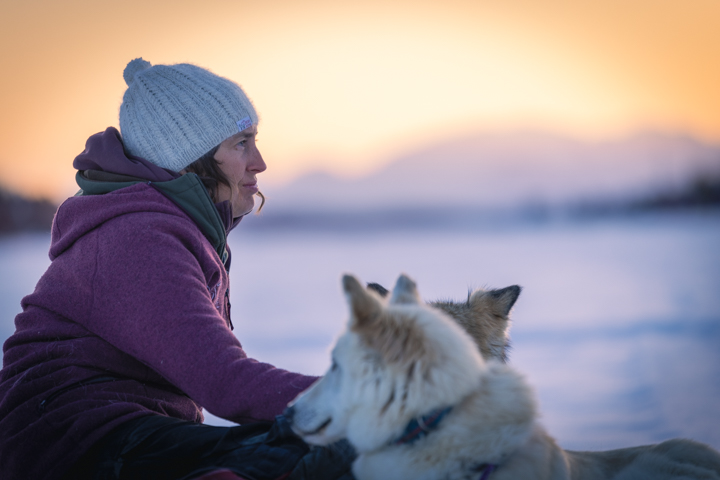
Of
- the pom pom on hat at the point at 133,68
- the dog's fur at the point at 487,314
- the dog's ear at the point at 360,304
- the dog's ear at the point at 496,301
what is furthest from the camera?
the pom pom on hat at the point at 133,68

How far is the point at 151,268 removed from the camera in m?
2.00

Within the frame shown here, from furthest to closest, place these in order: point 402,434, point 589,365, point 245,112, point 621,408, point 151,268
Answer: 1. point 589,365
2. point 621,408
3. point 245,112
4. point 151,268
5. point 402,434

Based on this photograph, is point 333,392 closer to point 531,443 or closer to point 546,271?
point 531,443

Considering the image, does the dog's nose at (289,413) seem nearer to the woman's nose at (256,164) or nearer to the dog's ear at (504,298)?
the dog's ear at (504,298)

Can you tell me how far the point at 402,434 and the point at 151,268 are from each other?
1.03 metres

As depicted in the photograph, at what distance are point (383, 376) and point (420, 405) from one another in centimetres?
14

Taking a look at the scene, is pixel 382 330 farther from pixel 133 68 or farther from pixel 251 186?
pixel 133 68

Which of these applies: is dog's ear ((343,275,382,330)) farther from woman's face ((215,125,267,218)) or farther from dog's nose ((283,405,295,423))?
woman's face ((215,125,267,218))

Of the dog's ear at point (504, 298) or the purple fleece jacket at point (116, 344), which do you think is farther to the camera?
the dog's ear at point (504, 298)

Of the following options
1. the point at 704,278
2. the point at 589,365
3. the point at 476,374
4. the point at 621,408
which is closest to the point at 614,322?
the point at 589,365

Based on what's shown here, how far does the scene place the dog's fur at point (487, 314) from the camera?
8.54 ft

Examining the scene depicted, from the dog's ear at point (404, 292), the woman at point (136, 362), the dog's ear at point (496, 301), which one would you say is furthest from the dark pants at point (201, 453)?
the dog's ear at point (496, 301)

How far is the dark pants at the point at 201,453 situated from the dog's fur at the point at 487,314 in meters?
0.88

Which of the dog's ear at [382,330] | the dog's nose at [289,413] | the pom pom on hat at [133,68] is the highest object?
the pom pom on hat at [133,68]
